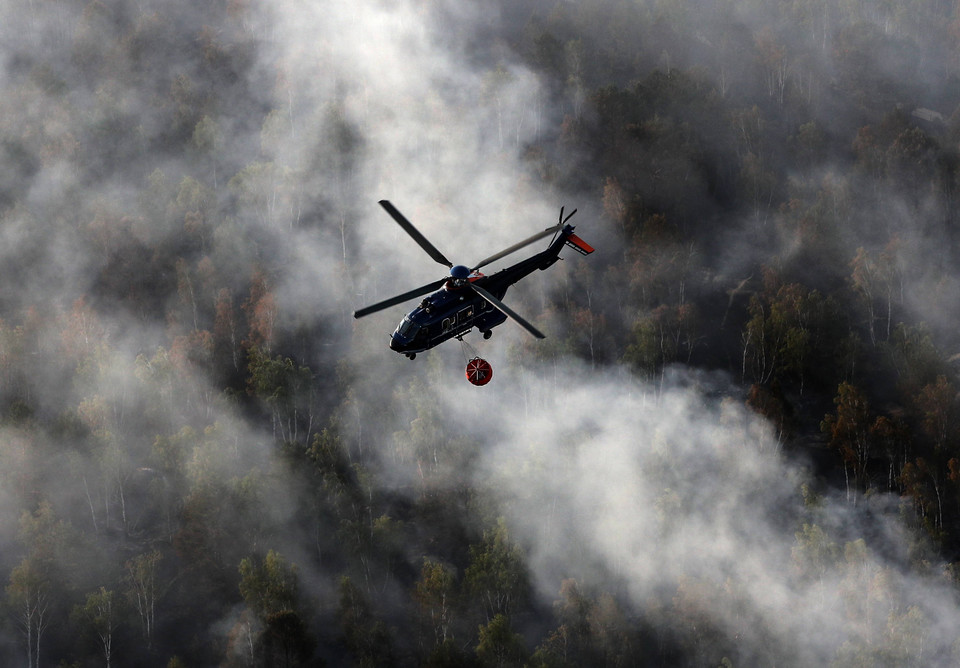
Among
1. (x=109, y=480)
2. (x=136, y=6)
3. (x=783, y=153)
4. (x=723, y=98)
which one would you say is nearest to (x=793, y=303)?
(x=783, y=153)

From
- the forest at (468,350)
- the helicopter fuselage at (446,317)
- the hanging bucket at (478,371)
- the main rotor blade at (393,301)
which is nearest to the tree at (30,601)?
the forest at (468,350)

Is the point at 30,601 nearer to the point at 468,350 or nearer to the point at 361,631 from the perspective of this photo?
the point at 361,631

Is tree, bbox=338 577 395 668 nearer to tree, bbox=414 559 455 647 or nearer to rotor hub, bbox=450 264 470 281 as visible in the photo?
tree, bbox=414 559 455 647

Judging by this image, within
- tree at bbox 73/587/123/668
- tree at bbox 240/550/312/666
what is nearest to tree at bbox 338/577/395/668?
tree at bbox 240/550/312/666

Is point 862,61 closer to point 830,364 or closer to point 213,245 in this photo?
point 830,364

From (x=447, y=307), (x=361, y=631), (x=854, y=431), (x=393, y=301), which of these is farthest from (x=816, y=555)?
(x=393, y=301)

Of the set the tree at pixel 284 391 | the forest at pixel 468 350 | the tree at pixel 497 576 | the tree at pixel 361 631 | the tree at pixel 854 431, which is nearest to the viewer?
the tree at pixel 361 631

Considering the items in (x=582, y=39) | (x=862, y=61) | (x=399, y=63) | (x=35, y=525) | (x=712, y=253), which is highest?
(x=862, y=61)

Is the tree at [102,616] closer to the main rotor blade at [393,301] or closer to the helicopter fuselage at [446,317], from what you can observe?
the helicopter fuselage at [446,317]
